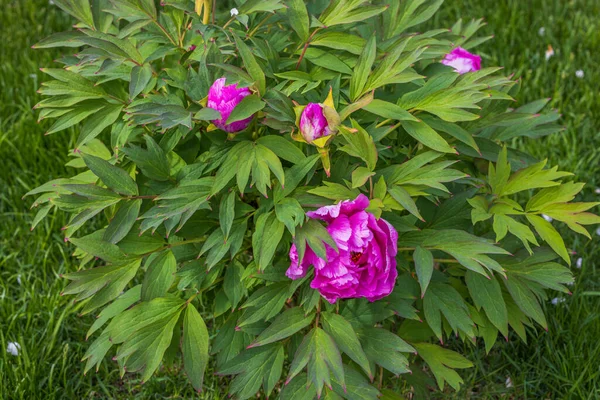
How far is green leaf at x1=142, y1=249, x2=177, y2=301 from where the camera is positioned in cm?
162

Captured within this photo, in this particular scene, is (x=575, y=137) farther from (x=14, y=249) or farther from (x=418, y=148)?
(x=14, y=249)

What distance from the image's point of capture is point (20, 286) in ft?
8.04

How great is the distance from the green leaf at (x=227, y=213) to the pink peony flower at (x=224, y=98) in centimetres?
15

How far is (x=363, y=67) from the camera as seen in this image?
159cm

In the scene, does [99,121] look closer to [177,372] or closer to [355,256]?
[355,256]

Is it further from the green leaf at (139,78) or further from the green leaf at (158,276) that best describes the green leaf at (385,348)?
the green leaf at (139,78)

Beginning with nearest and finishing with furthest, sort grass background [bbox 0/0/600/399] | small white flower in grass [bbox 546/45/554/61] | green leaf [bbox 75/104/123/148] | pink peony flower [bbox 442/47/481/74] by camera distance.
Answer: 1. green leaf [bbox 75/104/123/148]
2. pink peony flower [bbox 442/47/481/74]
3. grass background [bbox 0/0/600/399]
4. small white flower in grass [bbox 546/45/554/61]

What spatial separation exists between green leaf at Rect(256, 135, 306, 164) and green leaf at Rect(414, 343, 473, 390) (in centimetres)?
63

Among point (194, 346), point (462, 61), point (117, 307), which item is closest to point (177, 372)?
point (117, 307)

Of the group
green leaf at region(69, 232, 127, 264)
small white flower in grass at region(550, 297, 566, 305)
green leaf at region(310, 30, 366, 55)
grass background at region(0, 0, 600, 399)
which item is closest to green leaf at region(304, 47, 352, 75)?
green leaf at region(310, 30, 366, 55)

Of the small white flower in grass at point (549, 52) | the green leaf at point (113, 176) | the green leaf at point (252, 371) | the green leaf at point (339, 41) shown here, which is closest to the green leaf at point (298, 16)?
the green leaf at point (339, 41)

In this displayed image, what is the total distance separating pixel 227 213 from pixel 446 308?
0.57 metres

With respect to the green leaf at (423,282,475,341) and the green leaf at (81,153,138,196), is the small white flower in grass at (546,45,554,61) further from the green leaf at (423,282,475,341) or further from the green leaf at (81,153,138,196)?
the green leaf at (81,153,138,196)

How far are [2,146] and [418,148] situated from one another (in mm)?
1856
